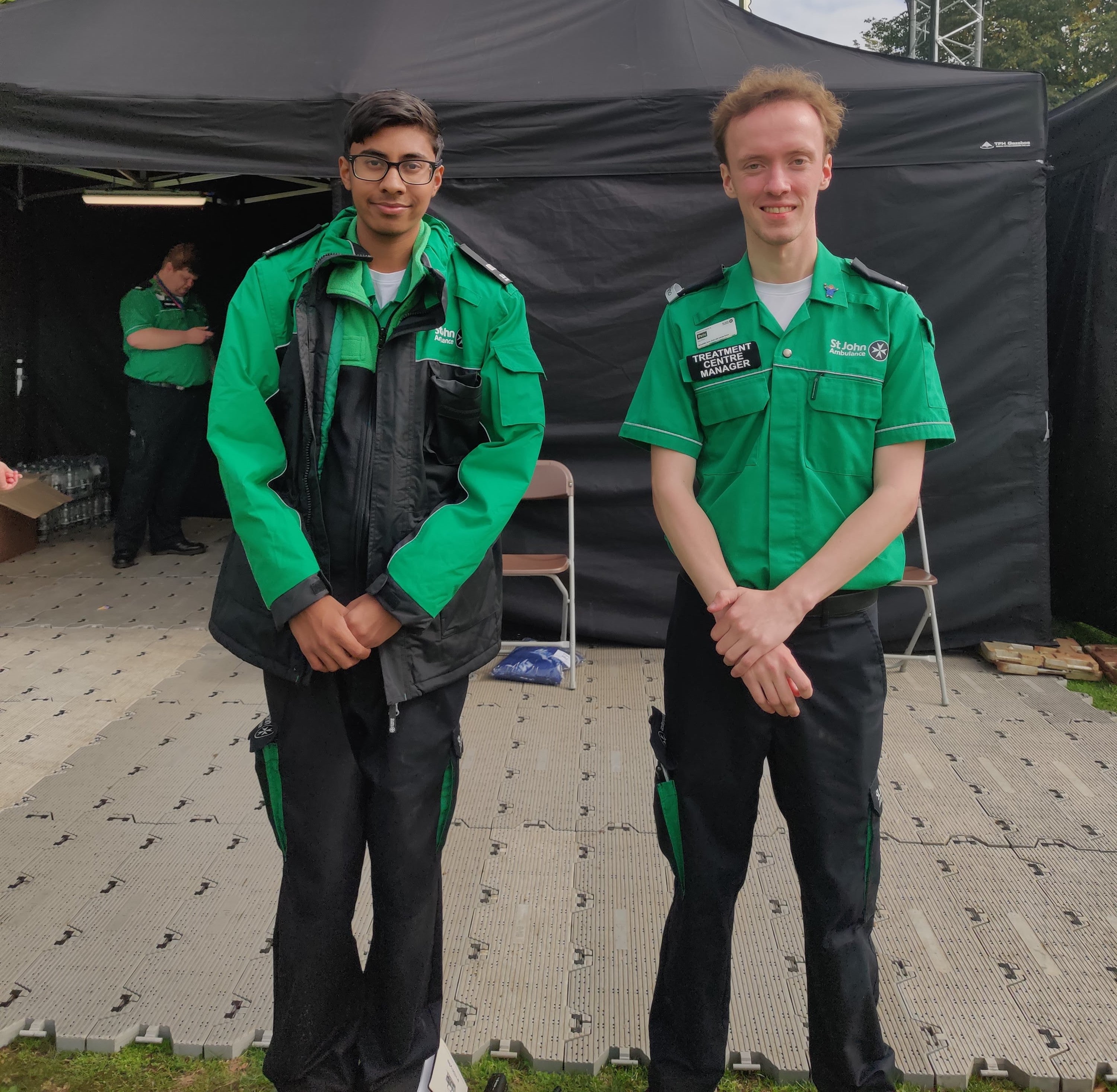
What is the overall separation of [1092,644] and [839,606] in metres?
4.13

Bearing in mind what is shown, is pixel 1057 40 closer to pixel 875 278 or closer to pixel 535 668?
pixel 535 668

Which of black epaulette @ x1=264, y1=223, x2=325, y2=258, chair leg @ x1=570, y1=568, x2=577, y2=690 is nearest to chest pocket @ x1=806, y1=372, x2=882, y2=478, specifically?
black epaulette @ x1=264, y1=223, x2=325, y2=258

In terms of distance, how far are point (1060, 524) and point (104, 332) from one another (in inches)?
275

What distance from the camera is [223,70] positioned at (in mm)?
4203

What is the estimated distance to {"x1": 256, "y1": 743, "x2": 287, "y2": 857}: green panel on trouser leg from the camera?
1656 millimetres

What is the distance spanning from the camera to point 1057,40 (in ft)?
79.2

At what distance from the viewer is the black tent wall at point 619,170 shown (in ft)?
13.5

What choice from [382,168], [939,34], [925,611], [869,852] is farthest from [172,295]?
[939,34]

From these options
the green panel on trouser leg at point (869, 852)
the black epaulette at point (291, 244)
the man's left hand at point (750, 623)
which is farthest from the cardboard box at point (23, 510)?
the green panel on trouser leg at point (869, 852)

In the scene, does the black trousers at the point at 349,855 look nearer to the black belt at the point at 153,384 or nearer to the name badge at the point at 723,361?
the name badge at the point at 723,361

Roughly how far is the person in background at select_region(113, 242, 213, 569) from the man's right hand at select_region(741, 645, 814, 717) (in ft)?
18.4

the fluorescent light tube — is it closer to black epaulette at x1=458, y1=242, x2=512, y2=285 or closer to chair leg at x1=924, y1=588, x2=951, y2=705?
chair leg at x1=924, y1=588, x2=951, y2=705

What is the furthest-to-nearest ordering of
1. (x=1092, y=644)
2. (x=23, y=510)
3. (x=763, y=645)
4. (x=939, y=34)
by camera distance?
(x=939, y=34)
(x=23, y=510)
(x=1092, y=644)
(x=763, y=645)

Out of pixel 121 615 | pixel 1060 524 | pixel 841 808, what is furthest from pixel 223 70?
A: pixel 1060 524
